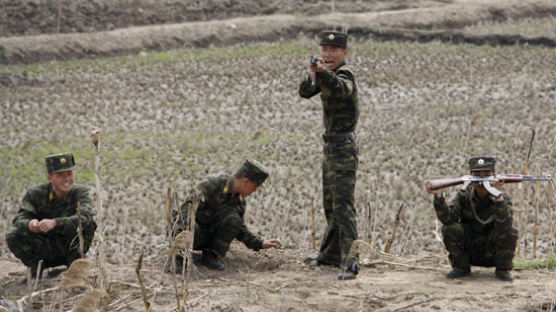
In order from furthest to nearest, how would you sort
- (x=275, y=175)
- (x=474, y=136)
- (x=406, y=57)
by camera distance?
1. (x=406, y=57)
2. (x=474, y=136)
3. (x=275, y=175)

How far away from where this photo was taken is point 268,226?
973 centimetres

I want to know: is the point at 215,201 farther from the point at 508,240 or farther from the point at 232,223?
the point at 508,240

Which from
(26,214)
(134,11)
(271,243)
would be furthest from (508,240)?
(134,11)

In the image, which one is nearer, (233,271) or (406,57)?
(233,271)

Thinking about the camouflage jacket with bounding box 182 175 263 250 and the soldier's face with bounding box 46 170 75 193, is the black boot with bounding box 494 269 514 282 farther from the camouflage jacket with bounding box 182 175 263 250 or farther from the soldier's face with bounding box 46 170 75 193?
the soldier's face with bounding box 46 170 75 193

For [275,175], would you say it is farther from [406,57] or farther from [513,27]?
[513,27]

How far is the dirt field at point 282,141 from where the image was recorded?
6.62m

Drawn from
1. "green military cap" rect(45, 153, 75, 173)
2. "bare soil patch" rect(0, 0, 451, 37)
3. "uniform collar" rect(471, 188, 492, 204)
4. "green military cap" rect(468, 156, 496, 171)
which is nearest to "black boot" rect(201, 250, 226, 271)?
"green military cap" rect(45, 153, 75, 173)

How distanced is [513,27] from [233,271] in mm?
19612

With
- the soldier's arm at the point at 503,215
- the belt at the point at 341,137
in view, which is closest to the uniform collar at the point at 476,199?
the soldier's arm at the point at 503,215

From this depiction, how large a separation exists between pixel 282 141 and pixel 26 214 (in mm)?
7262

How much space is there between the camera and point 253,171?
713 cm

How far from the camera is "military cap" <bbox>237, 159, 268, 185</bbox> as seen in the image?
23.3ft

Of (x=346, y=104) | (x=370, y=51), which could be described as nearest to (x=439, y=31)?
(x=370, y=51)
